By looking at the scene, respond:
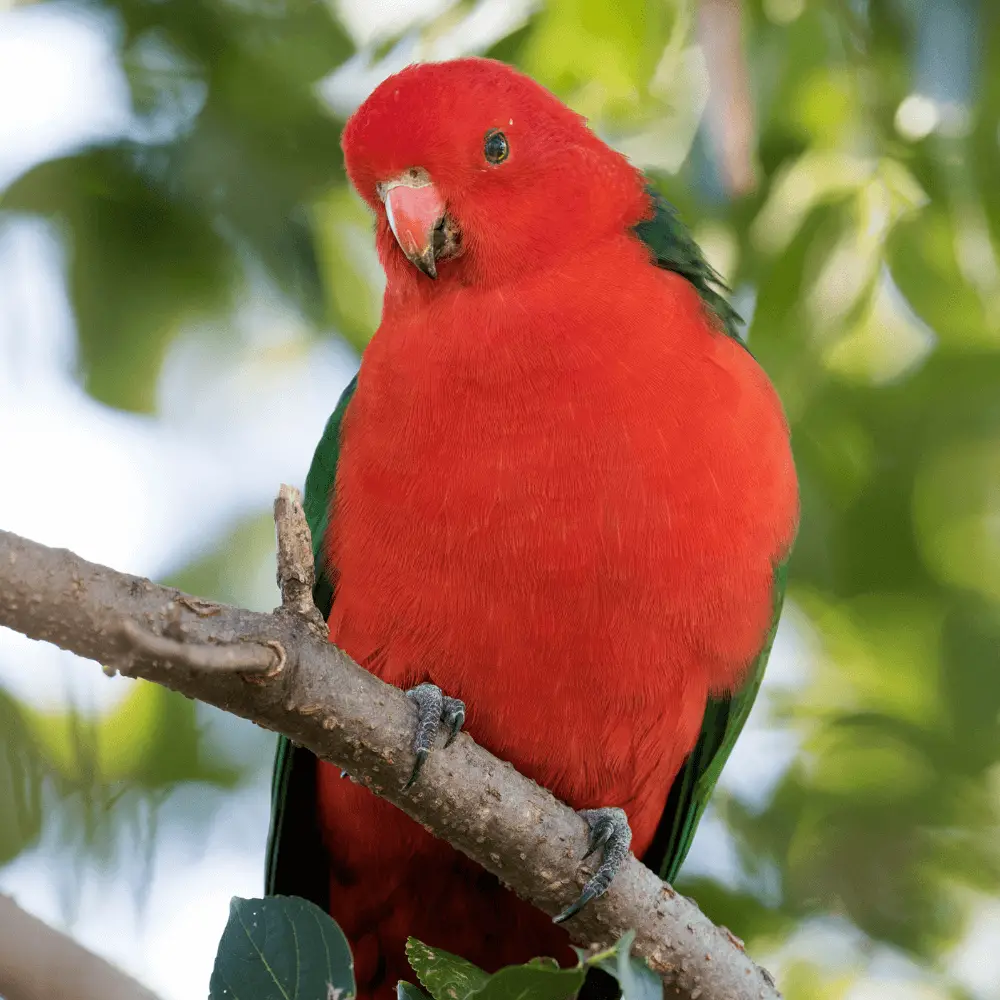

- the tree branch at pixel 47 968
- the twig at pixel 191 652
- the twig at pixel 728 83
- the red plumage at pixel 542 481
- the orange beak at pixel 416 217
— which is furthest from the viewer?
the twig at pixel 728 83

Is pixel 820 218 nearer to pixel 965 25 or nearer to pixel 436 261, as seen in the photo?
pixel 965 25

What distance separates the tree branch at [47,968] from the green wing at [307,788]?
1328 millimetres

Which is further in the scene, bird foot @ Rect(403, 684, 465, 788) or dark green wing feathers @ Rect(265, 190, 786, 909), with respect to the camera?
dark green wing feathers @ Rect(265, 190, 786, 909)

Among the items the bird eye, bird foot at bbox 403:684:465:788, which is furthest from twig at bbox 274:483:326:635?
the bird eye

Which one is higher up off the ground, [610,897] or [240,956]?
[610,897]

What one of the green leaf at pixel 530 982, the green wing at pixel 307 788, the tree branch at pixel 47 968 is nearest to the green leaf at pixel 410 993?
the green leaf at pixel 530 982

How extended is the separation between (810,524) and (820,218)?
75cm

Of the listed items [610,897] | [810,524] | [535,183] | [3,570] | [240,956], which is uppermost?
[810,524]

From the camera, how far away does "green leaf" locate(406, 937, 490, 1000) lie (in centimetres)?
167

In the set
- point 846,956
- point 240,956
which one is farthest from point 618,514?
point 846,956

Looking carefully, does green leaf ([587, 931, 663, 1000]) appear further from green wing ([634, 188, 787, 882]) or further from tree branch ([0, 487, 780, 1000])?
green wing ([634, 188, 787, 882])

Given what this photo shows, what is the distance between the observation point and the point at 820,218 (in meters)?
2.99

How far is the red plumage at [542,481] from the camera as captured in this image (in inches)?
89.0

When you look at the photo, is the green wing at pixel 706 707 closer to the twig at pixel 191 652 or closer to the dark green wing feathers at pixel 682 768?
the dark green wing feathers at pixel 682 768
